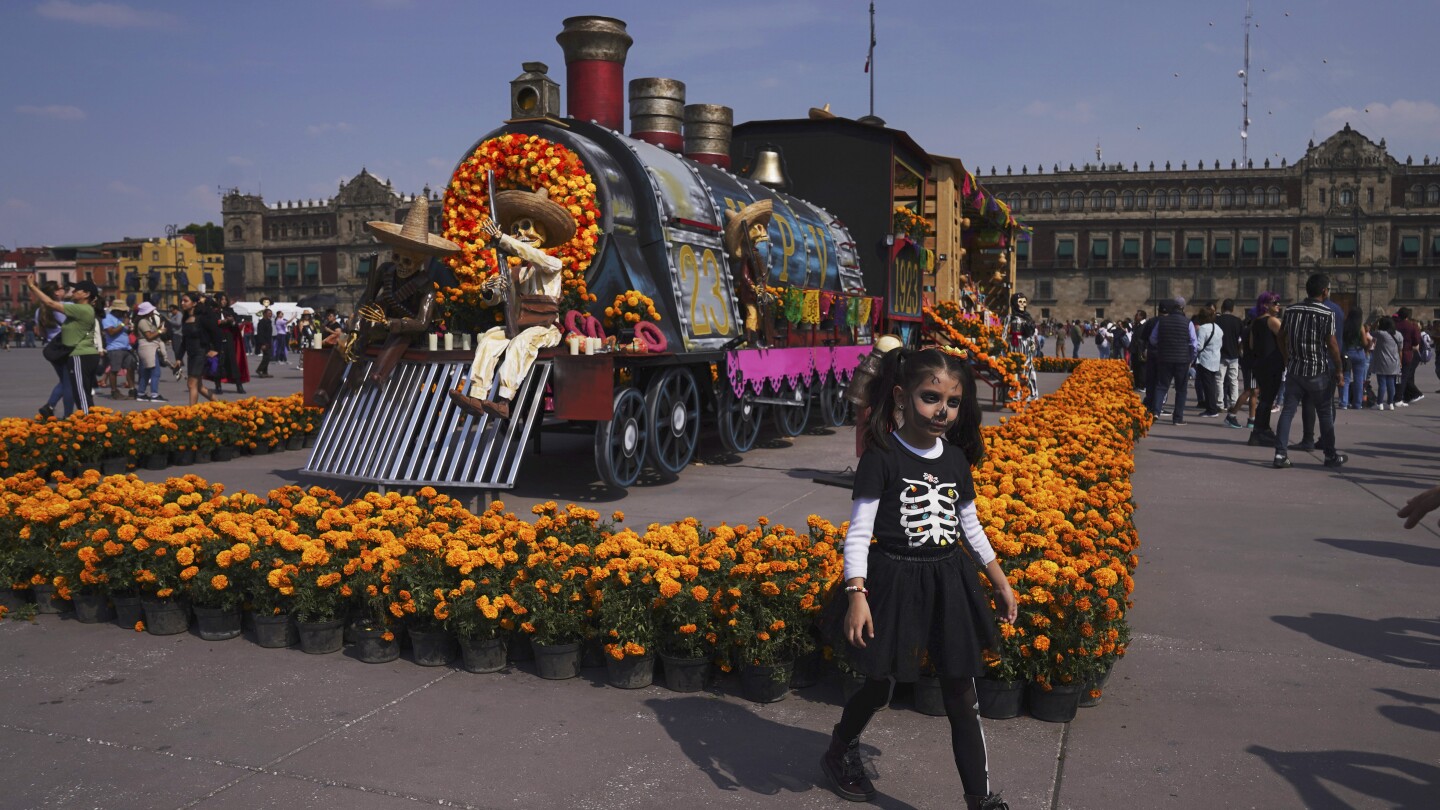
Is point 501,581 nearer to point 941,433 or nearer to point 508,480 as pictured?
point 941,433

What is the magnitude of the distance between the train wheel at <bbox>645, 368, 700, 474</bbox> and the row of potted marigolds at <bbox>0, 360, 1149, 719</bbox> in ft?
12.1

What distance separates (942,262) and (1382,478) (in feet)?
28.7

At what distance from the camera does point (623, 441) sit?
9711 mm

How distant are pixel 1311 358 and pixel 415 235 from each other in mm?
8781

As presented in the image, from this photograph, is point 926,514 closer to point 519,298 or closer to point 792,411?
point 519,298

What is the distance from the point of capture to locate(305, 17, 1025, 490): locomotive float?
29.6ft

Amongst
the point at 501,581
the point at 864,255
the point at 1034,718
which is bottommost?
the point at 1034,718

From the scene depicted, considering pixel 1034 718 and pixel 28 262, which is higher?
pixel 28 262

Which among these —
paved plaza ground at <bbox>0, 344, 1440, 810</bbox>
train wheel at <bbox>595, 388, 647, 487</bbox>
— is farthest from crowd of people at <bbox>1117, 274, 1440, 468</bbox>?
train wheel at <bbox>595, 388, 647, 487</bbox>

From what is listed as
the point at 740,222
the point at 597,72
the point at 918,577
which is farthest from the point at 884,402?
the point at 597,72

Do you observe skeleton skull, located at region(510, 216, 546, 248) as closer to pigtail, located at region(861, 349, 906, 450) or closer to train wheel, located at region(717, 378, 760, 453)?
train wheel, located at region(717, 378, 760, 453)

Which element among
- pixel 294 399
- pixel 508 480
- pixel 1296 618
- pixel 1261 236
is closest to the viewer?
pixel 1296 618

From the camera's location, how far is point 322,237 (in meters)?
102

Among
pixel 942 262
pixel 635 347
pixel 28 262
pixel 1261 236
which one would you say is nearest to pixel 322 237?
pixel 28 262
